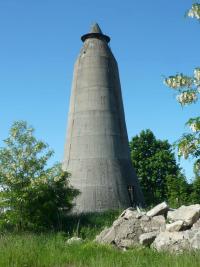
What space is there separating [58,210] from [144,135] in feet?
91.9

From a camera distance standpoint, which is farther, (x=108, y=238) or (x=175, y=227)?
(x=108, y=238)

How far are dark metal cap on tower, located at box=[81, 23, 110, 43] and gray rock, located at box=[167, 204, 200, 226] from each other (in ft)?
53.2

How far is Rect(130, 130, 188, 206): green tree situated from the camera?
144 feet

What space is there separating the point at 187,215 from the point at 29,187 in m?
7.16

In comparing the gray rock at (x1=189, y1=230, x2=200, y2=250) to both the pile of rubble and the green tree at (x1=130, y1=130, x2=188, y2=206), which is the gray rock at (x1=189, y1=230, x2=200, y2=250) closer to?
the pile of rubble

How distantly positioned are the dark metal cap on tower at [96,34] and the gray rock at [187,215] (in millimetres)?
16210

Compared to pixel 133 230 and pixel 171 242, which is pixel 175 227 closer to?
pixel 171 242

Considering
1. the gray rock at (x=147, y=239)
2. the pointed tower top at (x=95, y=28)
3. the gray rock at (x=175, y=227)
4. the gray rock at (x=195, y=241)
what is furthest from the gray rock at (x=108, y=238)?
the pointed tower top at (x=95, y=28)

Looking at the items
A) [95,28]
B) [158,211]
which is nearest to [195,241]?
[158,211]

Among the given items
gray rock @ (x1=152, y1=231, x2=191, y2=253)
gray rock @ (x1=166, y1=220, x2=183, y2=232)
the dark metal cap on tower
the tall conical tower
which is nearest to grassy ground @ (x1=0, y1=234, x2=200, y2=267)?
gray rock @ (x1=152, y1=231, x2=191, y2=253)

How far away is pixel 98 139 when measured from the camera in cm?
2572

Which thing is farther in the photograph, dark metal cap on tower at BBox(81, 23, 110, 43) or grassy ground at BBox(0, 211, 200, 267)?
dark metal cap on tower at BBox(81, 23, 110, 43)

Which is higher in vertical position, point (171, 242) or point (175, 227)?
point (175, 227)

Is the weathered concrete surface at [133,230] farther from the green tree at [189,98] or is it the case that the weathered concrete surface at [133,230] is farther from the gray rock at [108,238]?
the green tree at [189,98]
